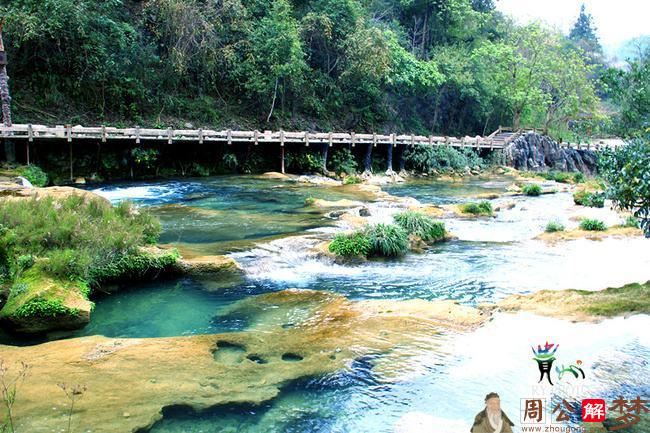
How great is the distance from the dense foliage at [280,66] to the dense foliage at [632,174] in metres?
22.6

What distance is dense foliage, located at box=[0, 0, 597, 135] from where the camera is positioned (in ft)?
85.4

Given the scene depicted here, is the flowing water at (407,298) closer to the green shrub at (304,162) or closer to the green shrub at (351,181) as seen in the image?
the green shrub at (351,181)

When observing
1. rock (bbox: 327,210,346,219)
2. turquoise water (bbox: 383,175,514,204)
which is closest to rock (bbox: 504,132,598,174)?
turquoise water (bbox: 383,175,514,204)

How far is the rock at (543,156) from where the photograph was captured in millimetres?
39062

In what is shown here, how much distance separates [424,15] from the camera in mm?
43531

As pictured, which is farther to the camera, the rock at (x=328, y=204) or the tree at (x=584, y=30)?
the tree at (x=584, y=30)

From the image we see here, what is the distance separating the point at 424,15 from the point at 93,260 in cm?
4021

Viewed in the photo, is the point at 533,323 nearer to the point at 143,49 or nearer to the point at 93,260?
the point at 93,260

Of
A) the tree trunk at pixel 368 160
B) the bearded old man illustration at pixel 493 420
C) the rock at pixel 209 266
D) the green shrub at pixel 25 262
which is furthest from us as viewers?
the tree trunk at pixel 368 160

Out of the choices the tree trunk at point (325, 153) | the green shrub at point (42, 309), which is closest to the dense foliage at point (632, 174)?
the green shrub at point (42, 309)

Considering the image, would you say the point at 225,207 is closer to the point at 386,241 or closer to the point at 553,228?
the point at 386,241

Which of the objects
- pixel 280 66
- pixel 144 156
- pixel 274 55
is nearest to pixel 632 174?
pixel 144 156

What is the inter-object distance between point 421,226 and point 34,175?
1475 centimetres

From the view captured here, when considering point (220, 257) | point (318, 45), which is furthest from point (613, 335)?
point (318, 45)
